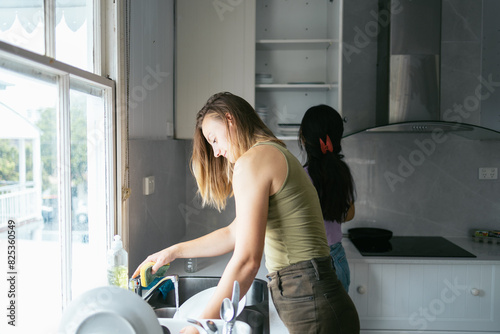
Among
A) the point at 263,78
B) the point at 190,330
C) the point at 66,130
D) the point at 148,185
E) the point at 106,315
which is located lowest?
the point at 190,330

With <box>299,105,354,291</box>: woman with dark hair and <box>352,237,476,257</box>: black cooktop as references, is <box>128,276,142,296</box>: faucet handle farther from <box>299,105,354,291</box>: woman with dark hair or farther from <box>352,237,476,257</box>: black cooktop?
<box>352,237,476,257</box>: black cooktop

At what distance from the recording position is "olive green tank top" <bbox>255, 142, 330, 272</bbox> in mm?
1146

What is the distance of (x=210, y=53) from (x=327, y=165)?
1.00 metres

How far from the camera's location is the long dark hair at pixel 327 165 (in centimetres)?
177

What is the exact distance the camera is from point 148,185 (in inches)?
72.1

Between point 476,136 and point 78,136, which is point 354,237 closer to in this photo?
point 476,136

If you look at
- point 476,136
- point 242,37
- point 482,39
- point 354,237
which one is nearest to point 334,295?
point 354,237

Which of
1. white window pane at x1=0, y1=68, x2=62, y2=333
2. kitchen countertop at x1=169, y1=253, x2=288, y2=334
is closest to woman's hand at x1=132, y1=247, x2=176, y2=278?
white window pane at x1=0, y1=68, x2=62, y2=333

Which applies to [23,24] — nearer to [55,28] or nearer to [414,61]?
[55,28]

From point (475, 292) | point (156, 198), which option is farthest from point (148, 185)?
point (475, 292)

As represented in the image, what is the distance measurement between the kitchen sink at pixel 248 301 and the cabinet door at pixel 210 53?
2.95 feet

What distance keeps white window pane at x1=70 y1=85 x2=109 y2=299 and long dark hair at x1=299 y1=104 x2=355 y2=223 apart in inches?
33.0

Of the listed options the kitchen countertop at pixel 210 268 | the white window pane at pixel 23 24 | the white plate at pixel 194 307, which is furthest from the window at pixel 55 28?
the kitchen countertop at pixel 210 268

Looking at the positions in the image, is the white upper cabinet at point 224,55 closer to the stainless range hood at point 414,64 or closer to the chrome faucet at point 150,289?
the stainless range hood at point 414,64
